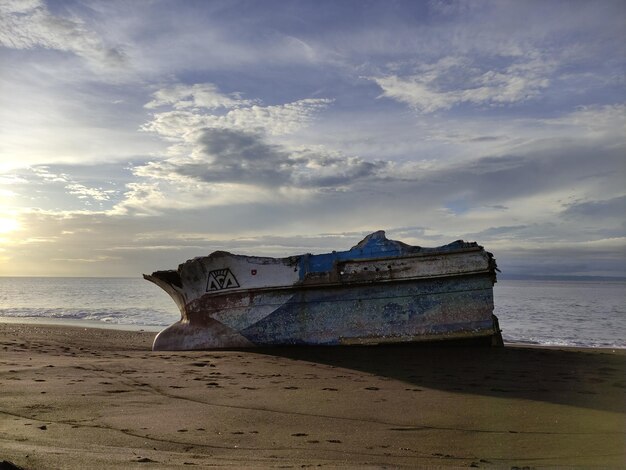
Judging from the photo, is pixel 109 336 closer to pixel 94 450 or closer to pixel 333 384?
pixel 333 384

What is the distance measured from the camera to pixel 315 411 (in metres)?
4.75

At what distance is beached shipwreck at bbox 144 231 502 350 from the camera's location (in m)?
9.06

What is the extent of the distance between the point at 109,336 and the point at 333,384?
8961mm

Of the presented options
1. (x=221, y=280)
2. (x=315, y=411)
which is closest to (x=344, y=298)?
(x=221, y=280)

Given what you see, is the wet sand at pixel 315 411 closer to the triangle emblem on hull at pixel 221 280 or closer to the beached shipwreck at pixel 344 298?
the beached shipwreck at pixel 344 298

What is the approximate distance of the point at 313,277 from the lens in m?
9.59

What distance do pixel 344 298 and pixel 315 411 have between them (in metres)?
4.81

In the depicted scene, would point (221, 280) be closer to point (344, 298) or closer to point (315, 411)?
point (344, 298)

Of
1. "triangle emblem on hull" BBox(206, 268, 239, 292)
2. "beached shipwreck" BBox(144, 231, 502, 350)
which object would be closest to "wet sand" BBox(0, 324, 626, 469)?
"beached shipwreck" BBox(144, 231, 502, 350)

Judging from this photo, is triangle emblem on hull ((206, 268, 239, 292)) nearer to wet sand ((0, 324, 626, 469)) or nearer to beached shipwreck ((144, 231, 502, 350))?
beached shipwreck ((144, 231, 502, 350))

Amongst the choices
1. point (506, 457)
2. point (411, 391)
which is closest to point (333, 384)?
point (411, 391)

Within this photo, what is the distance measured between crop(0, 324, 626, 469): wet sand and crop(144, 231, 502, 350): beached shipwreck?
2.76ft

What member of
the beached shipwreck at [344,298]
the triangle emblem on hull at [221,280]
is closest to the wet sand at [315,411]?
the beached shipwreck at [344,298]

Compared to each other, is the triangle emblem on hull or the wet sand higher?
the triangle emblem on hull
